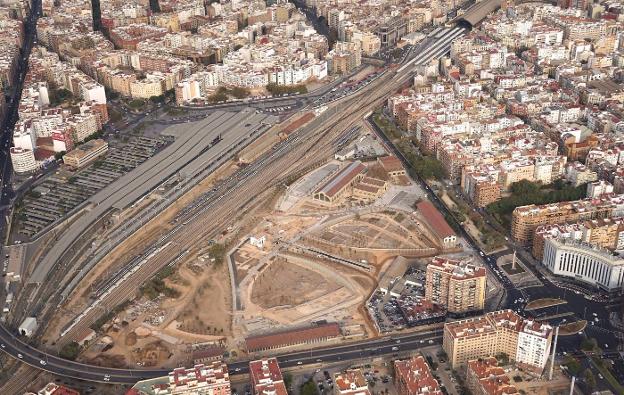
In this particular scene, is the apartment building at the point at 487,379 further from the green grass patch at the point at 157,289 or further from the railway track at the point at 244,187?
the railway track at the point at 244,187

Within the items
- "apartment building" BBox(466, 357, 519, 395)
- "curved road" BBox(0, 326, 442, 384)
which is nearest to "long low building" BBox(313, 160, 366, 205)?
"curved road" BBox(0, 326, 442, 384)

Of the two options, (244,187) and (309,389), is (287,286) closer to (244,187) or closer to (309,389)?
(309,389)

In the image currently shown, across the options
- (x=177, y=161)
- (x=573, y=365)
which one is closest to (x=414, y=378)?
(x=573, y=365)

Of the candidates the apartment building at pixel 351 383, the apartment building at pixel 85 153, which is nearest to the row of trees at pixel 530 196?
the apartment building at pixel 351 383

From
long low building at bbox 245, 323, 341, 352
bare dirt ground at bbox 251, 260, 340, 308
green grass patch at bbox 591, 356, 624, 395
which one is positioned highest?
long low building at bbox 245, 323, 341, 352

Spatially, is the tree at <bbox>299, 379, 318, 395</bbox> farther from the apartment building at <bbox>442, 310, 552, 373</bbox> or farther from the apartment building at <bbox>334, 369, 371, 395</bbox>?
the apartment building at <bbox>442, 310, 552, 373</bbox>

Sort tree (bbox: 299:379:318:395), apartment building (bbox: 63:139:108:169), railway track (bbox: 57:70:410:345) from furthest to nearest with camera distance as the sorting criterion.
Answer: apartment building (bbox: 63:139:108:169)
railway track (bbox: 57:70:410:345)
tree (bbox: 299:379:318:395)

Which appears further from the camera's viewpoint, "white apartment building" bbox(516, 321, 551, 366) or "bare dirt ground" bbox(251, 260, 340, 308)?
"bare dirt ground" bbox(251, 260, 340, 308)
